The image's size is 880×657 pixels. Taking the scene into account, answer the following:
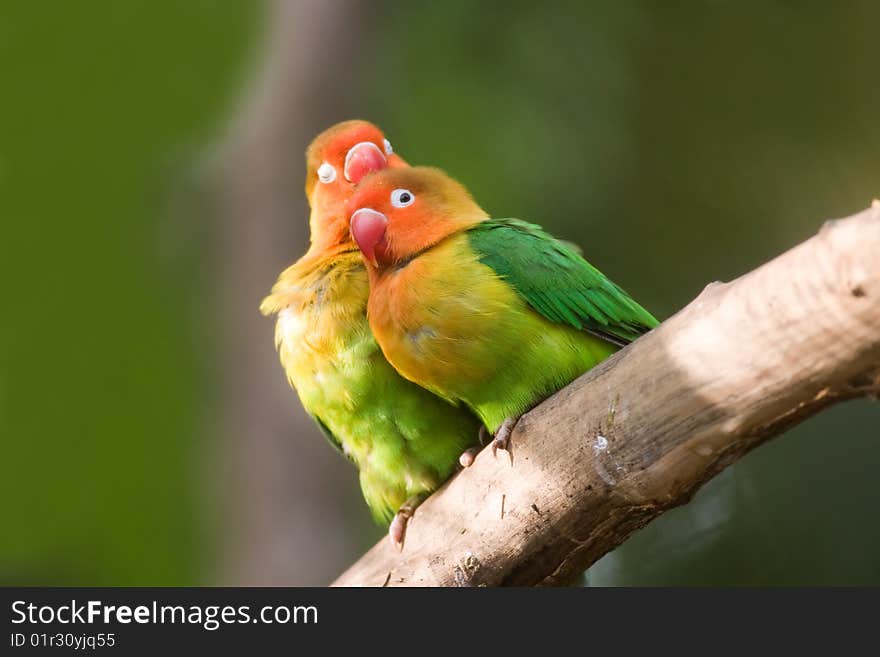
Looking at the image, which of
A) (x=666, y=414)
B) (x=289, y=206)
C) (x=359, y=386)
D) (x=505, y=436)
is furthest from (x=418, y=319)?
(x=289, y=206)

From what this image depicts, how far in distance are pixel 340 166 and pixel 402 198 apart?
56 centimetres

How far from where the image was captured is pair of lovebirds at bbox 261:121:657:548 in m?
2.97

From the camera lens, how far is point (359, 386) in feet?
11.2

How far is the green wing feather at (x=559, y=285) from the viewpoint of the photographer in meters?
3.08

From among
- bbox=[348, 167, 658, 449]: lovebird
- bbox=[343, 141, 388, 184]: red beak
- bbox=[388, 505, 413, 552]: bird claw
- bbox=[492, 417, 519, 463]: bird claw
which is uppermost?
bbox=[343, 141, 388, 184]: red beak

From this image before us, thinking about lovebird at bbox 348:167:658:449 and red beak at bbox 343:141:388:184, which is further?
red beak at bbox 343:141:388:184

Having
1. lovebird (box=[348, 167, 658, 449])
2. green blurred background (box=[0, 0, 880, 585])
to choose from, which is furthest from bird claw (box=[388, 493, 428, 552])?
green blurred background (box=[0, 0, 880, 585])

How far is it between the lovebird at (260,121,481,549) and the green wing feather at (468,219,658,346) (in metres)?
0.54

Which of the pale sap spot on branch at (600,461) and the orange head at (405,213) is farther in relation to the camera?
the orange head at (405,213)

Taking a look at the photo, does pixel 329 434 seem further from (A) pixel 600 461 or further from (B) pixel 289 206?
(B) pixel 289 206

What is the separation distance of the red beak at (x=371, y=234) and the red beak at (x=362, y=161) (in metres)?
0.47

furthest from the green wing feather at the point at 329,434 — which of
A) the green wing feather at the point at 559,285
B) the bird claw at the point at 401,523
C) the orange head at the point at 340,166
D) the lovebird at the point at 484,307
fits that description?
the green wing feather at the point at 559,285

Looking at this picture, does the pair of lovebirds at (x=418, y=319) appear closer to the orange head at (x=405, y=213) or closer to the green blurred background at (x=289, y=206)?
the orange head at (x=405, y=213)

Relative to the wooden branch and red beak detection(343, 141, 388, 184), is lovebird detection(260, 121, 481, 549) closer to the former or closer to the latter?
red beak detection(343, 141, 388, 184)
